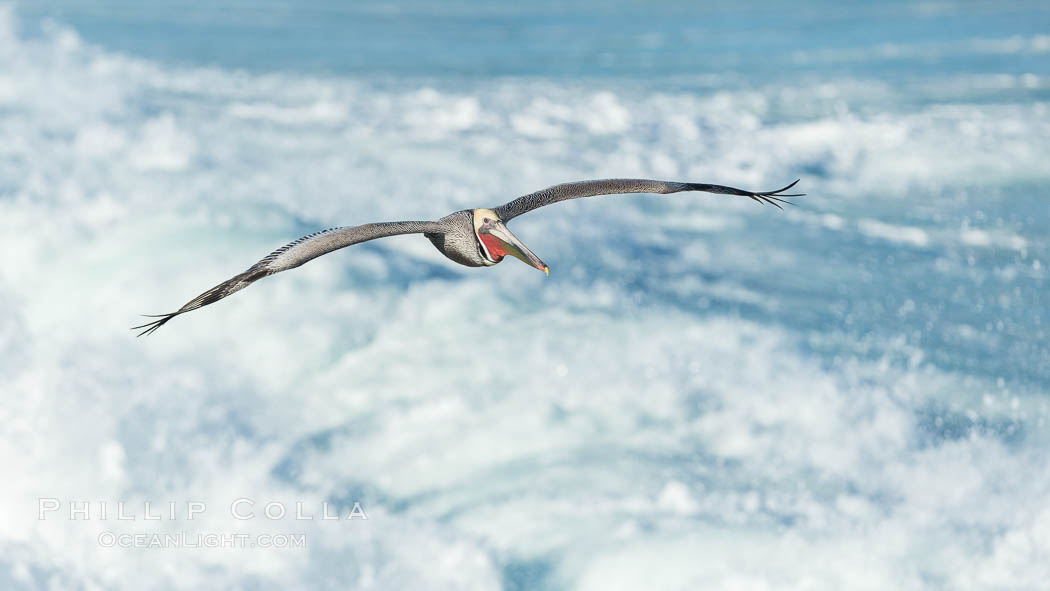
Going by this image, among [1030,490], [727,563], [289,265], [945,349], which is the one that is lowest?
[727,563]

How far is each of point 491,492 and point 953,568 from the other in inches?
2766

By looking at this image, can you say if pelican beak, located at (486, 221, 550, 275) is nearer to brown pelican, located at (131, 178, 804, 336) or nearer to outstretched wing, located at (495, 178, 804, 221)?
brown pelican, located at (131, 178, 804, 336)

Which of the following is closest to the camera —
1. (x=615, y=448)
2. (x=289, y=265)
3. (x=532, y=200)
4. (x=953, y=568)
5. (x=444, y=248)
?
(x=289, y=265)

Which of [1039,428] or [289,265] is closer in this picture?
[289,265]

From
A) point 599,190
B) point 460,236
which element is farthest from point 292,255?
point 599,190

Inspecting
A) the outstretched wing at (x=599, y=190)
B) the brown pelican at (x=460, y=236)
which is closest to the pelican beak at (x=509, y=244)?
the brown pelican at (x=460, y=236)

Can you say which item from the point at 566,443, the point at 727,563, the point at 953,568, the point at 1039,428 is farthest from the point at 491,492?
Answer: the point at 1039,428

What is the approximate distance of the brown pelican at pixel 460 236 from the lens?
88.9 ft

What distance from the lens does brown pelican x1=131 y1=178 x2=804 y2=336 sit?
27.1m

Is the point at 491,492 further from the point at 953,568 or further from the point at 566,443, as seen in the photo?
the point at 953,568

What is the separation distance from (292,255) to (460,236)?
23.1 ft

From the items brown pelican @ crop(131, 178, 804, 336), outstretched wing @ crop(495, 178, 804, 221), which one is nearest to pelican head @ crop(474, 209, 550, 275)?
brown pelican @ crop(131, 178, 804, 336)

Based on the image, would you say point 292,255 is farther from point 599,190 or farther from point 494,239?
point 599,190

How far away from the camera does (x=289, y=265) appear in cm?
2714
